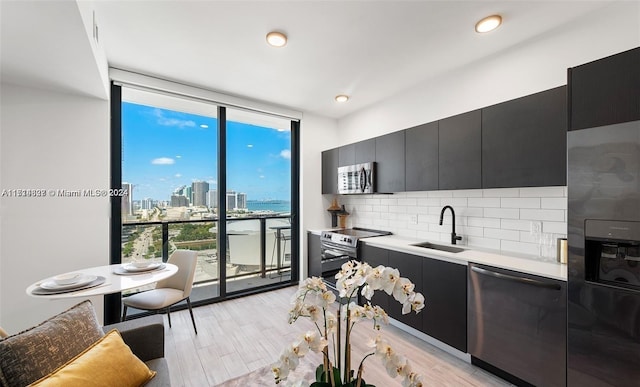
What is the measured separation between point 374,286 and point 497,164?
6.60 feet

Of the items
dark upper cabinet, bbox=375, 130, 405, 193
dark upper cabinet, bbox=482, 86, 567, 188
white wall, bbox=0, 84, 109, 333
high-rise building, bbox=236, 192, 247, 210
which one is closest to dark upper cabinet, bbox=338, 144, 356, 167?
dark upper cabinet, bbox=375, 130, 405, 193

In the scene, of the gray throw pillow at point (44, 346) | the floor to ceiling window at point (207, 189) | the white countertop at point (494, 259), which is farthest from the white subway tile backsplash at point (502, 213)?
the gray throw pillow at point (44, 346)

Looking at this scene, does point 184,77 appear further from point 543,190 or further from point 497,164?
point 543,190

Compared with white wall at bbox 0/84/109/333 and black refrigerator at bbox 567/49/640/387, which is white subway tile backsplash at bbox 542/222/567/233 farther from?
white wall at bbox 0/84/109/333

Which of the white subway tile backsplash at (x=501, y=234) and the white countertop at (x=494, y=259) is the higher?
the white subway tile backsplash at (x=501, y=234)

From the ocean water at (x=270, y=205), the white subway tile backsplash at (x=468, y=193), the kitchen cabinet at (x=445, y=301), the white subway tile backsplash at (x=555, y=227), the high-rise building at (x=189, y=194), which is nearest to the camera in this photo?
the white subway tile backsplash at (x=555, y=227)

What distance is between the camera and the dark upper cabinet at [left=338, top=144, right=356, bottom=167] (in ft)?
12.5

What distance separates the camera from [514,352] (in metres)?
1.94

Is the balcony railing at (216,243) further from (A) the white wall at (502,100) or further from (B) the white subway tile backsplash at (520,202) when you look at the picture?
(B) the white subway tile backsplash at (520,202)

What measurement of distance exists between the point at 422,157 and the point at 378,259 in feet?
4.00

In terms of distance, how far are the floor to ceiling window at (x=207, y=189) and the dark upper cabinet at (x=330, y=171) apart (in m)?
0.50

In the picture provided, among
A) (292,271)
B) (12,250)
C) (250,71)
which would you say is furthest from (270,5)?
(292,271)

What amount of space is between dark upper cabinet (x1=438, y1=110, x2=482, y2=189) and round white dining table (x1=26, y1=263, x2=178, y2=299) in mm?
2677

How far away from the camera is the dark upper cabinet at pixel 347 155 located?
3797 millimetres
